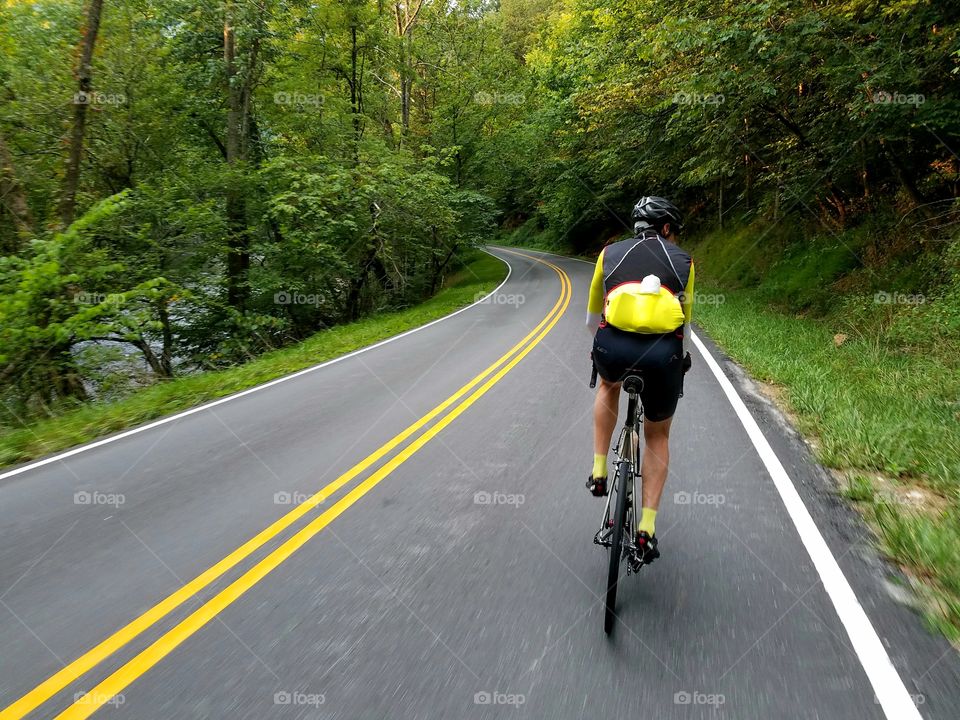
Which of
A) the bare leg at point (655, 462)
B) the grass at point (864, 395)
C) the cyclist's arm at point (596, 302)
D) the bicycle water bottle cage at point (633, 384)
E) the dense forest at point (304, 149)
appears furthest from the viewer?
the dense forest at point (304, 149)

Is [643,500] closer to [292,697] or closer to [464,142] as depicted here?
[292,697]

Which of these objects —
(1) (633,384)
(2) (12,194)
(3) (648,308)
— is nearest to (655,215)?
(3) (648,308)

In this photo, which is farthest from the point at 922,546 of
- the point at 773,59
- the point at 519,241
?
the point at 519,241

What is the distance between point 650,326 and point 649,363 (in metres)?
0.21

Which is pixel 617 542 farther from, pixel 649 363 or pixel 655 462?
pixel 649 363

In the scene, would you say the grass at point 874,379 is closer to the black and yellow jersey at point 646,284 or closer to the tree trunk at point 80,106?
the black and yellow jersey at point 646,284

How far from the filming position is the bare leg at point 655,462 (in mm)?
3152

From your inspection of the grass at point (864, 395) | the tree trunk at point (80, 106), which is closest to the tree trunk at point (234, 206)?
the tree trunk at point (80, 106)

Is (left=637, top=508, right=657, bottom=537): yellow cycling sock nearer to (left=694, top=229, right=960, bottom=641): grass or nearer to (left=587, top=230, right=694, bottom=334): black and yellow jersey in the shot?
(left=587, top=230, right=694, bottom=334): black and yellow jersey

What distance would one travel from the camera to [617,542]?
2801 millimetres

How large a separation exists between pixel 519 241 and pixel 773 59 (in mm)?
47319

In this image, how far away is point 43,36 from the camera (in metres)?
14.6

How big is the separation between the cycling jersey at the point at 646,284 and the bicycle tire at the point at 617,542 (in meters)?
0.76

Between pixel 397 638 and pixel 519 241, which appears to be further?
pixel 519 241
